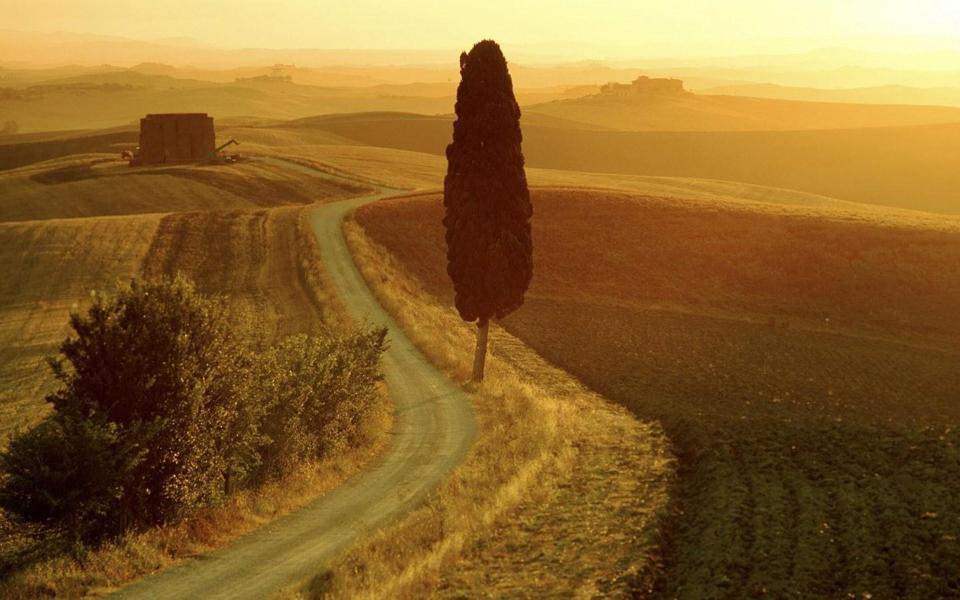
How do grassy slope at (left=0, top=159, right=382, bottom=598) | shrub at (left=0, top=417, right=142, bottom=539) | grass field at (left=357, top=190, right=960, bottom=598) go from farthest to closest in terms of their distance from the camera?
grassy slope at (left=0, top=159, right=382, bottom=598) → shrub at (left=0, top=417, right=142, bottom=539) → grass field at (left=357, top=190, right=960, bottom=598)

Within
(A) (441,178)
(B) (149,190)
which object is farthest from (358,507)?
(A) (441,178)

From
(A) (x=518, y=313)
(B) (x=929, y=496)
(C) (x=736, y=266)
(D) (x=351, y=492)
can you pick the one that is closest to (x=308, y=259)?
(A) (x=518, y=313)

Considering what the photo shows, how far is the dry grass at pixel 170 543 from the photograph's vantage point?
17594 millimetres

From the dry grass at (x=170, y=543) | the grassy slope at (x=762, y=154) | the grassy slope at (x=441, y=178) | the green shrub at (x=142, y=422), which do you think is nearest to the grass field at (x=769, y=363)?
the dry grass at (x=170, y=543)

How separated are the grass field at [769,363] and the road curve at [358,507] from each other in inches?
283

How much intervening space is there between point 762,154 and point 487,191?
137 meters

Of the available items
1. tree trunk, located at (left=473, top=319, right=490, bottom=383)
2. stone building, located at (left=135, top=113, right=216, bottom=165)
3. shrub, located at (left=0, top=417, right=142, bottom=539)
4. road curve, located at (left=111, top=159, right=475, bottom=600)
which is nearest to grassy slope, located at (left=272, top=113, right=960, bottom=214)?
stone building, located at (left=135, top=113, right=216, bottom=165)

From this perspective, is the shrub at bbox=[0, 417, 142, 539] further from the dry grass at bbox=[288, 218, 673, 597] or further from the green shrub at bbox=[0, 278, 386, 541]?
the dry grass at bbox=[288, 218, 673, 597]

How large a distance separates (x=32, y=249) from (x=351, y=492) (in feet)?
135

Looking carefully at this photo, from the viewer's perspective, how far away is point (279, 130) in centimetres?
15262

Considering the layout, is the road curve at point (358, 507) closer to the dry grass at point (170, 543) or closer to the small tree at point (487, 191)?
the dry grass at point (170, 543)

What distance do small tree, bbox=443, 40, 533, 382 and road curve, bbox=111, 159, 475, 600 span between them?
12.3 feet

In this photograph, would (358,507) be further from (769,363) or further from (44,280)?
(44,280)

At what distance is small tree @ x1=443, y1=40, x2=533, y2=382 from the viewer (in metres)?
36.9
